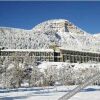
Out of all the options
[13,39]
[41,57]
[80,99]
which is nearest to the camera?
[80,99]

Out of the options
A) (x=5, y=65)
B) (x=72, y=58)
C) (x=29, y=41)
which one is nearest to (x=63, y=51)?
(x=72, y=58)

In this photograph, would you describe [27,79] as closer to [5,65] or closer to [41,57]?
[5,65]

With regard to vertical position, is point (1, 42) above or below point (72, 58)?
above

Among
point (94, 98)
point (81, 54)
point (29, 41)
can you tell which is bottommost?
point (94, 98)

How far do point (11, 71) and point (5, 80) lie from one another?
1349mm

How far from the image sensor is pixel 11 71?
86.1 ft

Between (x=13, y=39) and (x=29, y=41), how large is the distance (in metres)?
8.57

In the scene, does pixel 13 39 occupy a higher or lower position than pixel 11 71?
higher

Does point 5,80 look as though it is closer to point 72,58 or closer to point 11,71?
point 11,71

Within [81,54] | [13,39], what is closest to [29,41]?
[13,39]

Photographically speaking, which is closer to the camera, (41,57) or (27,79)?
(27,79)

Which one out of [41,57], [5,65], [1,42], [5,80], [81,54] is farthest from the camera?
[1,42]

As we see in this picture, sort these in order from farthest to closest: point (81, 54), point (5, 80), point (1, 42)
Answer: point (1, 42) < point (81, 54) < point (5, 80)

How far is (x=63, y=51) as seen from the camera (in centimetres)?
10225
